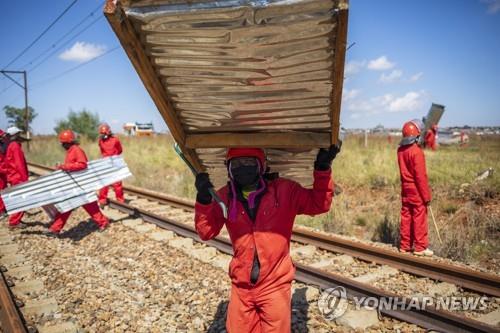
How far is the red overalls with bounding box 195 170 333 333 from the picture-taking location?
2557mm

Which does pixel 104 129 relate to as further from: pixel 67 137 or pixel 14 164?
pixel 67 137

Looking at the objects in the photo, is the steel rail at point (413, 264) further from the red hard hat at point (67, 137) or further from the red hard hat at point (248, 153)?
the red hard hat at point (67, 137)

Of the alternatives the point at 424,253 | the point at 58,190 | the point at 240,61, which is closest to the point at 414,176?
the point at 424,253

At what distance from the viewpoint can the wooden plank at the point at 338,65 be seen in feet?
5.54

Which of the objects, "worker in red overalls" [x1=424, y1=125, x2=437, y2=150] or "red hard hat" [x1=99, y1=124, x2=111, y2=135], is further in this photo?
"worker in red overalls" [x1=424, y1=125, x2=437, y2=150]

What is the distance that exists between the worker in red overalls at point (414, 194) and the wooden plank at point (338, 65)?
166 inches

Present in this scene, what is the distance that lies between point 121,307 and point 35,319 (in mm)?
970

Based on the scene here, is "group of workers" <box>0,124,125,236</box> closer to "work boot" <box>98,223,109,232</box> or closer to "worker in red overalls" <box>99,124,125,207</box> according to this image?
"work boot" <box>98,223,109,232</box>

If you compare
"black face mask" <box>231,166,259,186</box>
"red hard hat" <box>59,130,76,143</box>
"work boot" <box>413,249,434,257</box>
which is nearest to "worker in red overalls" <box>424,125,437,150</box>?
"work boot" <box>413,249,434,257</box>

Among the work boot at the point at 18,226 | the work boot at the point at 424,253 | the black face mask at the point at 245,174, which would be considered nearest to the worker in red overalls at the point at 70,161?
the work boot at the point at 18,226

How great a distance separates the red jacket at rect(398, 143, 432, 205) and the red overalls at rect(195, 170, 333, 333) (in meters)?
4.00

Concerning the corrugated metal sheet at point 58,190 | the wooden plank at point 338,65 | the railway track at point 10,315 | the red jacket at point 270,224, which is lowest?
the railway track at point 10,315

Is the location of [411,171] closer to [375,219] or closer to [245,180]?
[375,219]

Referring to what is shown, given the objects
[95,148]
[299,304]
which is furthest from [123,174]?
[95,148]
